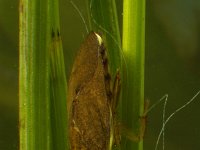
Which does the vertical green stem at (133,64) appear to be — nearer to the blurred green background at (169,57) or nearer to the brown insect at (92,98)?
the brown insect at (92,98)

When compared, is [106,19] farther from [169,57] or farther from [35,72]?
[169,57]

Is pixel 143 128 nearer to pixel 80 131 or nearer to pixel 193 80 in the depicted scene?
pixel 80 131

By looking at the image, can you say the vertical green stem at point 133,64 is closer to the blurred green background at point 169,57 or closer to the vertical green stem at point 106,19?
the vertical green stem at point 106,19

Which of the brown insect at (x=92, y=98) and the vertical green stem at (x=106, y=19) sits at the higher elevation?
the vertical green stem at (x=106, y=19)

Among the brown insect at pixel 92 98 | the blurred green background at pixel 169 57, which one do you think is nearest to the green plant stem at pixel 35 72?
the brown insect at pixel 92 98

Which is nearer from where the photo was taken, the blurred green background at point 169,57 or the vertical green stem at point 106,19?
the vertical green stem at point 106,19

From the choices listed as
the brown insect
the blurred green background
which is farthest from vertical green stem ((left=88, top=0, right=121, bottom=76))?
the blurred green background

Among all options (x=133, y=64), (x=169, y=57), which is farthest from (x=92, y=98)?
(x=169, y=57)

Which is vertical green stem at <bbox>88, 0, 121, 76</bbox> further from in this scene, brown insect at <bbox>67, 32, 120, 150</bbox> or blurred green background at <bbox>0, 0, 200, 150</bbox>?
blurred green background at <bbox>0, 0, 200, 150</bbox>
